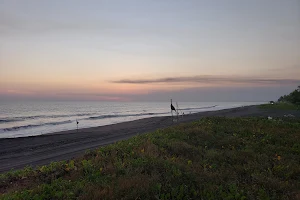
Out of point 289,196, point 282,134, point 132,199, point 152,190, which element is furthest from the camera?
point 282,134

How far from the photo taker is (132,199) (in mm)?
5098

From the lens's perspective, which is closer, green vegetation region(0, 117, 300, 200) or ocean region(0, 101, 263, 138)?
green vegetation region(0, 117, 300, 200)

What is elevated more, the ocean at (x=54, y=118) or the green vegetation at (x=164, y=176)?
the green vegetation at (x=164, y=176)

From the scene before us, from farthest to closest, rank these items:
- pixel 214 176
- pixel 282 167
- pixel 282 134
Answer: pixel 282 134 → pixel 282 167 → pixel 214 176

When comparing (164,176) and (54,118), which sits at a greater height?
(164,176)

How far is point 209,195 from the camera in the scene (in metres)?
5.49

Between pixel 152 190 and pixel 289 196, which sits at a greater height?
pixel 152 190

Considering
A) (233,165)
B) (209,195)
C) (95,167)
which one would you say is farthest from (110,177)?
(233,165)

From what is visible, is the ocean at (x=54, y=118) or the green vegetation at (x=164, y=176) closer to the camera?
the green vegetation at (x=164, y=176)

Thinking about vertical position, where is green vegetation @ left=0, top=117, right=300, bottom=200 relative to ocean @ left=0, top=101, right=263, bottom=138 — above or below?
above

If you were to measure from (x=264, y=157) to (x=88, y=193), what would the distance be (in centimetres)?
687

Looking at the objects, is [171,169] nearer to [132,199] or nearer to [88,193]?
[132,199]

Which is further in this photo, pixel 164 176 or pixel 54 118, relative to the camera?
pixel 54 118

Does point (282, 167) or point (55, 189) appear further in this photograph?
point (282, 167)
